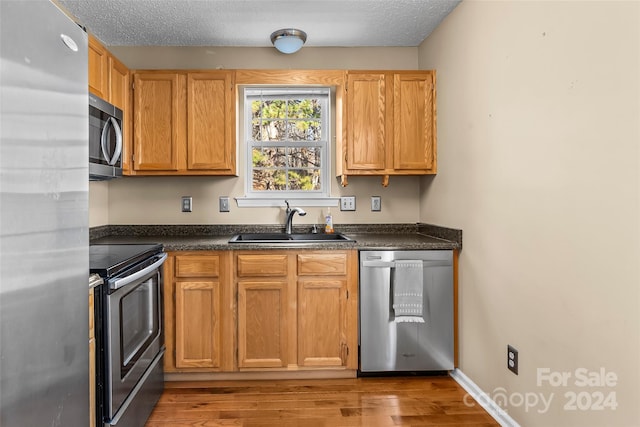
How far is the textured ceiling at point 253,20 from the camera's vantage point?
2525 millimetres

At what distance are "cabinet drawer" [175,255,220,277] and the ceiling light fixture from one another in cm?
162

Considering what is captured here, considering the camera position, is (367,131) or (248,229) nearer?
(367,131)

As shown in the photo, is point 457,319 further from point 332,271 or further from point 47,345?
point 47,345

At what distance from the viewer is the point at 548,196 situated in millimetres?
1702

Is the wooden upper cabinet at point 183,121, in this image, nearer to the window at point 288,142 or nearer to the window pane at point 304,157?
the window at point 288,142

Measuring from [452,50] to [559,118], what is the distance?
4.04ft

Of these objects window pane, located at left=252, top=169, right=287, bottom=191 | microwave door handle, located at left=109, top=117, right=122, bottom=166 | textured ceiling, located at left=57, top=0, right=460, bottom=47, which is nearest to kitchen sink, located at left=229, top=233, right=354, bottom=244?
window pane, located at left=252, top=169, right=287, bottom=191

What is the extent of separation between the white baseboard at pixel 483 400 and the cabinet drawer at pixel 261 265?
132 cm

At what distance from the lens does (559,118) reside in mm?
1636

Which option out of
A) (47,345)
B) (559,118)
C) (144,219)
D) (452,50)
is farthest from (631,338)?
(144,219)

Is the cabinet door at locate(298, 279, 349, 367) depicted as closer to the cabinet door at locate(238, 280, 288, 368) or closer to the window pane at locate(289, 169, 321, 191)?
the cabinet door at locate(238, 280, 288, 368)

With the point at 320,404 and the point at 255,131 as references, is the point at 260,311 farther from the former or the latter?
the point at 255,131

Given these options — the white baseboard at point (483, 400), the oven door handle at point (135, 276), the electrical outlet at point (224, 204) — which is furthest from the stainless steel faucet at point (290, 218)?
the white baseboard at point (483, 400)

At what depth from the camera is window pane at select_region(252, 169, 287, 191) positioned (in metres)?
3.28
